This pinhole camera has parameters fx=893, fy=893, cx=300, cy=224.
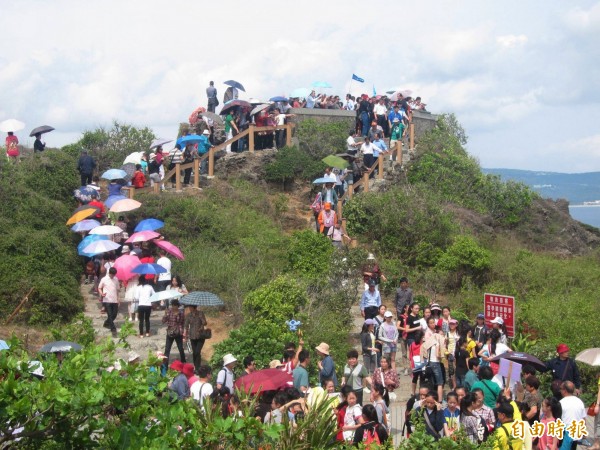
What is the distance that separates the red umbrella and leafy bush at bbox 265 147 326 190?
15.9 meters

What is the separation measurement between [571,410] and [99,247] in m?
10.9

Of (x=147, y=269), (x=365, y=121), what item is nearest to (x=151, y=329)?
(x=147, y=269)

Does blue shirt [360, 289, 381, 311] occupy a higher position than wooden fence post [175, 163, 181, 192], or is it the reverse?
wooden fence post [175, 163, 181, 192]

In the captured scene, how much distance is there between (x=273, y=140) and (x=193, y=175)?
363 cm

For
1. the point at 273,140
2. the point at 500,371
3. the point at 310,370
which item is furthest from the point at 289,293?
the point at 273,140

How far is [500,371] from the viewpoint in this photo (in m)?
12.4

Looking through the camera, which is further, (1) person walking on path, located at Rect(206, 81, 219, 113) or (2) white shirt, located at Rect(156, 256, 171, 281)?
(1) person walking on path, located at Rect(206, 81, 219, 113)

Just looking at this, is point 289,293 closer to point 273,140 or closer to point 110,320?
point 110,320

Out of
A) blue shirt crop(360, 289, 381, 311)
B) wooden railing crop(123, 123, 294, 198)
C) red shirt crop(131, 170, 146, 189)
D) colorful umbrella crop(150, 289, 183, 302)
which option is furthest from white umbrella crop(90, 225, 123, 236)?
blue shirt crop(360, 289, 381, 311)

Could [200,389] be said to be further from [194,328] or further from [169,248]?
[169,248]

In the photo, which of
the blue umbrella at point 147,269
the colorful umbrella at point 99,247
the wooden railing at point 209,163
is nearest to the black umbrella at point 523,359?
the blue umbrella at point 147,269

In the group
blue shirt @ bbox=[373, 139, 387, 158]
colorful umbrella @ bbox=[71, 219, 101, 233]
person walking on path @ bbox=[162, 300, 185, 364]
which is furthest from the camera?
blue shirt @ bbox=[373, 139, 387, 158]

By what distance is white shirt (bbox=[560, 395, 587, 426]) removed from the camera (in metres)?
10.7

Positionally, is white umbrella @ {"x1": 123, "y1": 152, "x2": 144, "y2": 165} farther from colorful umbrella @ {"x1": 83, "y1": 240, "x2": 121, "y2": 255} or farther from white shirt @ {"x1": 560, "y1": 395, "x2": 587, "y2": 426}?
white shirt @ {"x1": 560, "y1": 395, "x2": 587, "y2": 426}
